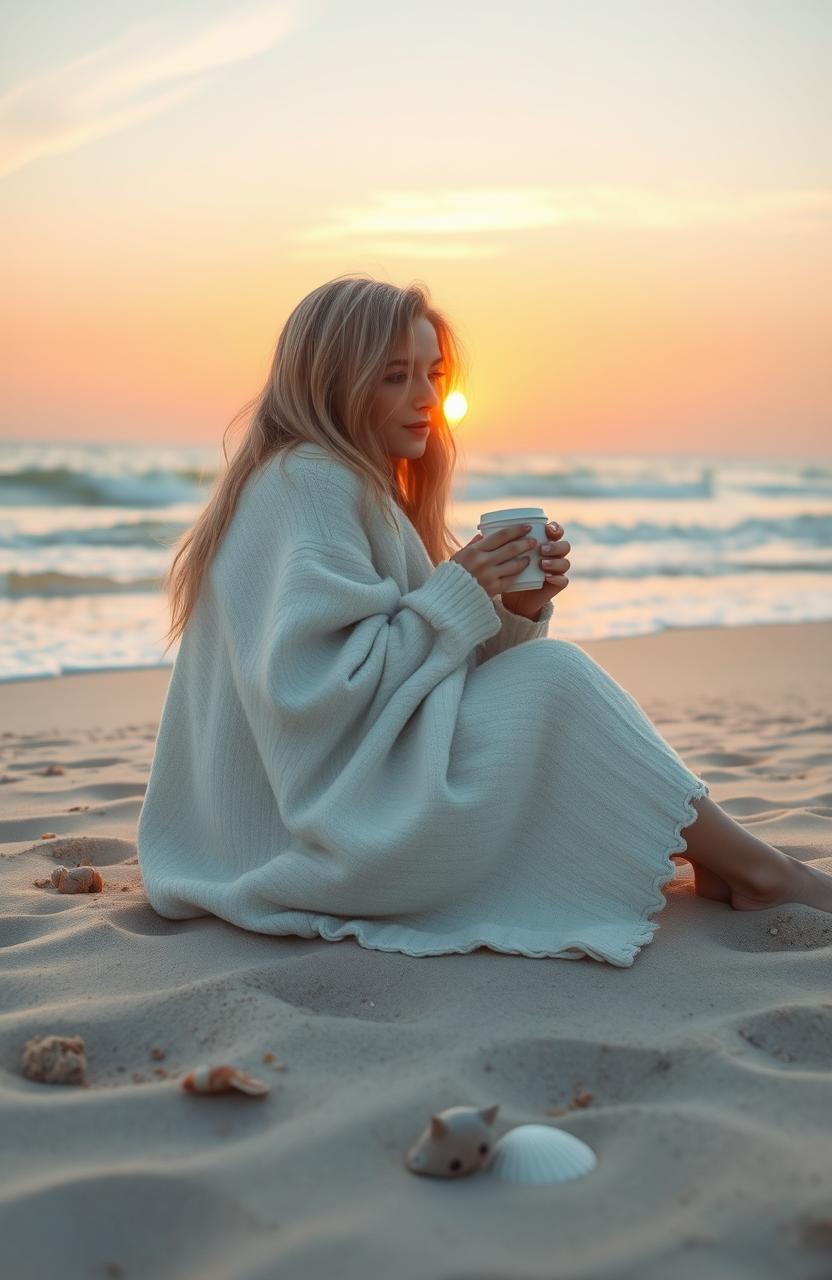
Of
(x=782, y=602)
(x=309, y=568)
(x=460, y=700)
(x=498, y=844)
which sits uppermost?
(x=309, y=568)

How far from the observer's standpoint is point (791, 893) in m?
2.99

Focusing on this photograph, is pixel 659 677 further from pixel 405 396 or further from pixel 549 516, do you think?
pixel 549 516

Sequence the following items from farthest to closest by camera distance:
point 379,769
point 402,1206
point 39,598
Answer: point 39,598 < point 379,769 < point 402,1206

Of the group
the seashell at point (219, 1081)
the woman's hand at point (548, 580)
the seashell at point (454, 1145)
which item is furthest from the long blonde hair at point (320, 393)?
the seashell at point (454, 1145)

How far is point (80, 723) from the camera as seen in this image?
6.17 m

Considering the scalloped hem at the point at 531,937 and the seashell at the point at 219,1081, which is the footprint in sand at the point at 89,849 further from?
the seashell at the point at 219,1081

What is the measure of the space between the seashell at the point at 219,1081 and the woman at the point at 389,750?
76 cm

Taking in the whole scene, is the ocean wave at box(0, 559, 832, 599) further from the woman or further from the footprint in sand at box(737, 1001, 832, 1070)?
the footprint in sand at box(737, 1001, 832, 1070)

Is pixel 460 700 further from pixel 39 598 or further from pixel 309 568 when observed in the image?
pixel 39 598

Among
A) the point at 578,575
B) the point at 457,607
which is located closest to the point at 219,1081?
the point at 457,607

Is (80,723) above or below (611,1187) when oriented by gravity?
below

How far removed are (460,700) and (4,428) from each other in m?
25.6

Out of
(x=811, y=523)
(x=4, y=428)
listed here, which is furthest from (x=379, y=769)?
(x=4, y=428)

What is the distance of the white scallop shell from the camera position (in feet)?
5.73
